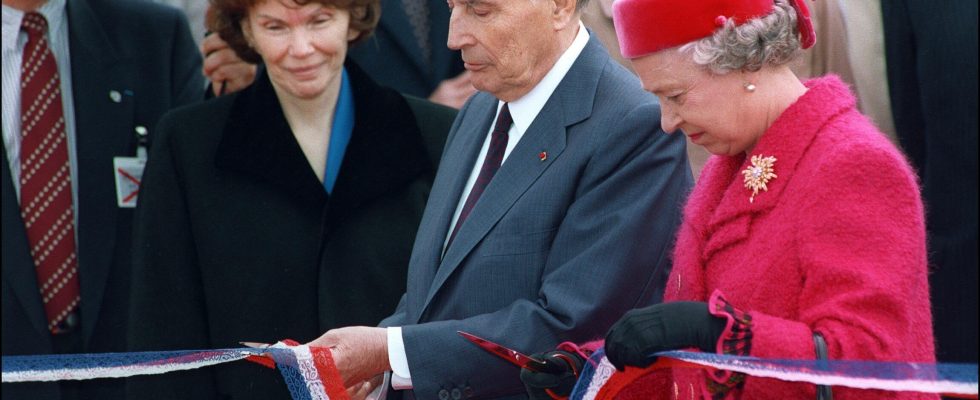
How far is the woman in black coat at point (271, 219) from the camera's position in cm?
430

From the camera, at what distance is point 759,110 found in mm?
2895

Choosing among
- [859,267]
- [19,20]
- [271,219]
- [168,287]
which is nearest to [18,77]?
[19,20]

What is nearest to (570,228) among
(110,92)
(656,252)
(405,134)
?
(656,252)

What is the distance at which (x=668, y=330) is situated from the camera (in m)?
2.67

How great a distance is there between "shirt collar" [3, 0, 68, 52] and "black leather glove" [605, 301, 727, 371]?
297 centimetres

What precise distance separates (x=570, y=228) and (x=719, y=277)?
518 mm

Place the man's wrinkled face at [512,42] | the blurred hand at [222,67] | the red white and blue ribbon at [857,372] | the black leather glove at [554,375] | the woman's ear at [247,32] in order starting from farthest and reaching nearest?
the blurred hand at [222,67], the woman's ear at [247,32], the man's wrinkled face at [512,42], the black leather glove at [554,375], the red white and blue ribbon at [857,372]

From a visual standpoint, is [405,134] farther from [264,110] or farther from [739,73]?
[739,73]

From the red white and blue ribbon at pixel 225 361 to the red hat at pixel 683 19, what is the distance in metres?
1.05

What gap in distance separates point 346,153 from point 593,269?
4.43 ft

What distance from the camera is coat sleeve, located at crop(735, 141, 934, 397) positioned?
259cm

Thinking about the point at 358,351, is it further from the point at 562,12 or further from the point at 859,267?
the point at 859,267

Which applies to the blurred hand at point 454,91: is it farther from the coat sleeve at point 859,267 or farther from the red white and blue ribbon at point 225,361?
the coat sleeve at point 859,267

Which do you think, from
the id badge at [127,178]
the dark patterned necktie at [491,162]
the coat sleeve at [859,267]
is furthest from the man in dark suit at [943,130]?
the id badge at [127,178]
